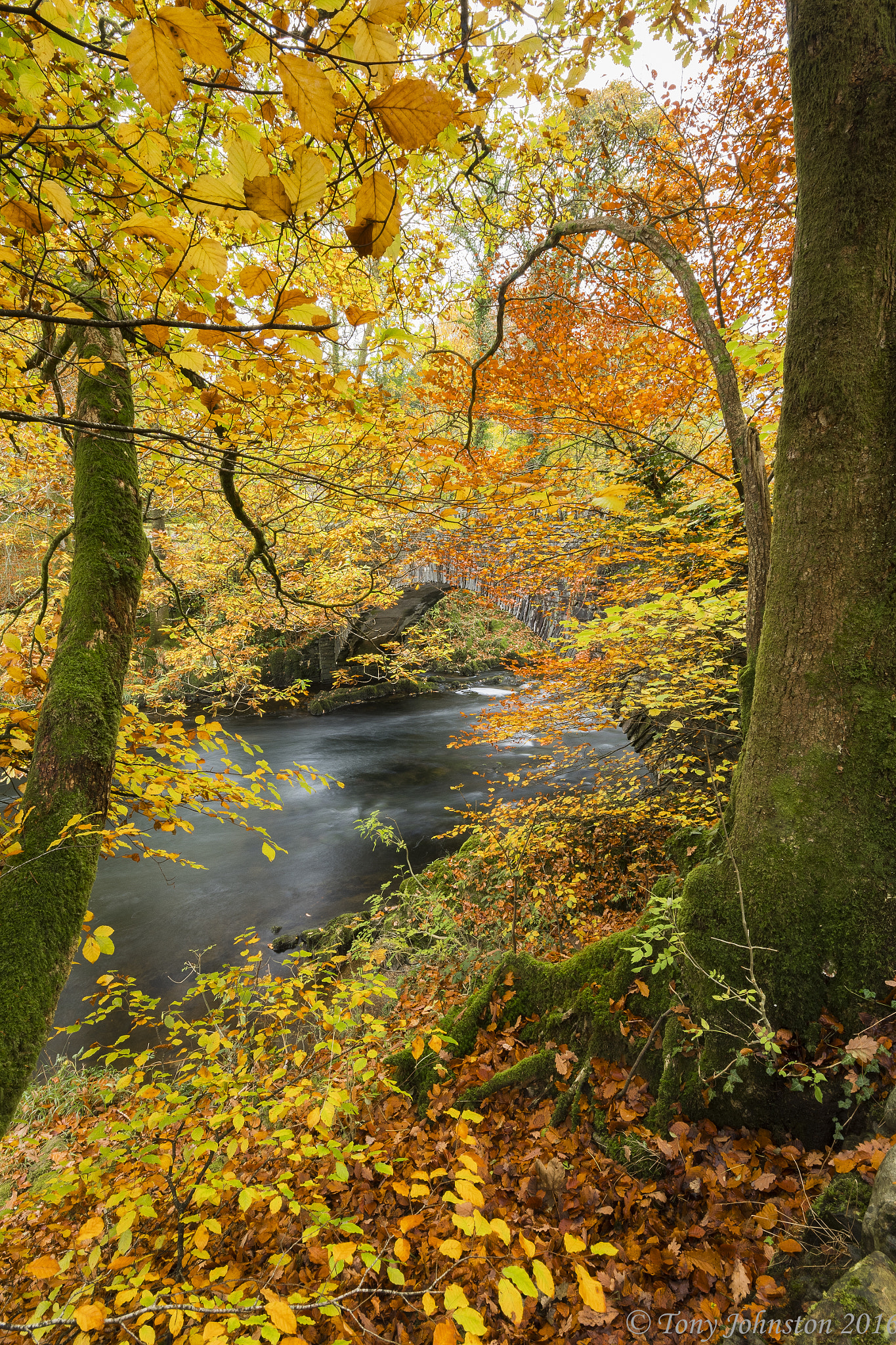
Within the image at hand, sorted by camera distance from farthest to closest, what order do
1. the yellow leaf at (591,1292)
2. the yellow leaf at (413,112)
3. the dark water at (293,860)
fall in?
the dark water at (293,860), the yellow leaf at (591,1292), the yellow leaf at (413,112)

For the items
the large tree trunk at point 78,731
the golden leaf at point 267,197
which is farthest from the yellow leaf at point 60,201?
the golden leaf at point 267,197

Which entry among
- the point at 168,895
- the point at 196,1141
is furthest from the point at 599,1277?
the point at 168,895

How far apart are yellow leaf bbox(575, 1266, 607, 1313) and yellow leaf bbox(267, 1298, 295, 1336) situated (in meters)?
0.93

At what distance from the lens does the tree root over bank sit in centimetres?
230

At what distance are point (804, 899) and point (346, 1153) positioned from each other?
2519 mm

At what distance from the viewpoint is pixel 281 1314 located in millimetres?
1683

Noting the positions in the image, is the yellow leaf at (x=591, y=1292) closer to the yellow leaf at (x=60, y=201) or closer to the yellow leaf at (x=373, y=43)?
the yellow leaf at (x=373, y=43)

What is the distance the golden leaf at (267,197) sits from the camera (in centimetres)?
94

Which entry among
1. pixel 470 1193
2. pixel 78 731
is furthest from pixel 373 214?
pixel 470 1193

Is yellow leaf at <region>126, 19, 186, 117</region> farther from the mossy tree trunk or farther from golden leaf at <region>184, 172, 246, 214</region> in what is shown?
the mossy tree trunk

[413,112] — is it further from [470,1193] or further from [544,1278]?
[470,1193]

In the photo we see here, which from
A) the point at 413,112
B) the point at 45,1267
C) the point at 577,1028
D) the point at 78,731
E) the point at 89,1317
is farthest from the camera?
the point at 577,1028

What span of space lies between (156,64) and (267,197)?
0.31m

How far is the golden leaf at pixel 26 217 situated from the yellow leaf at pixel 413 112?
1.12 meters
